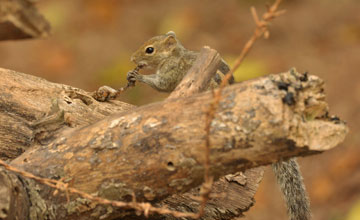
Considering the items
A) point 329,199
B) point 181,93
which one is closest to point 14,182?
point 181,93

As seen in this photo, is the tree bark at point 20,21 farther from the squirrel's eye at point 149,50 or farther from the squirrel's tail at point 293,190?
the squirrel's eye at point 149,50

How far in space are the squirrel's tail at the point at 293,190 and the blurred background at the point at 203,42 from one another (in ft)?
6.99

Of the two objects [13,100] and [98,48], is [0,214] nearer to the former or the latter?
[13,100]

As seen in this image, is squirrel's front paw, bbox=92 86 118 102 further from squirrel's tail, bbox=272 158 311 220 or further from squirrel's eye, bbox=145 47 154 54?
squirrel's tail, bbox=272 158 311 220

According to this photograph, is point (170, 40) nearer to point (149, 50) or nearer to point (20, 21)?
point (149, 50)

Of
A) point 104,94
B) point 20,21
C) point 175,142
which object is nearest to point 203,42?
point 104,94

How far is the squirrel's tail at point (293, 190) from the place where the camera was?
233 cm

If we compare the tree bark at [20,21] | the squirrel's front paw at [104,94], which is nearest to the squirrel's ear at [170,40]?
the squirrel's front paw at [104,94]

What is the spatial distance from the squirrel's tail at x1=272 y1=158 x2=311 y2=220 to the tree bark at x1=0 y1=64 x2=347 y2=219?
0.73 m

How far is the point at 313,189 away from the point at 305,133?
297cm

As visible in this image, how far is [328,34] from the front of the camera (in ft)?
19.0

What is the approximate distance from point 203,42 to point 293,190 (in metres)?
3.60

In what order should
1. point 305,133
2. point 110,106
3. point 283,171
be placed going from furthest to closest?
point 110,106 < point 283,171 < point 305,133

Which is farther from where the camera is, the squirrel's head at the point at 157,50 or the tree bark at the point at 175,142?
the squirrel's head at the point at 157,50
